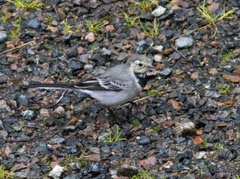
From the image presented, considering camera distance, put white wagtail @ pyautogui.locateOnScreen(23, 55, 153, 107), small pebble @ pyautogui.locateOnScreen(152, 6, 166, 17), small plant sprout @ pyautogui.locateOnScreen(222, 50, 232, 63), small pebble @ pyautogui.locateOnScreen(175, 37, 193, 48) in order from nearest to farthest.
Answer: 1. white wagtail @ pyautogui.locateOnScreen(23, 55, 153, 107)
2. small plant sprout @ pyautogui.locateOnScreen(222, 50, 232, 63)
3. small pebble @ pyautogui.locateOnScreen(175, 37, 193, 48)
4. small pebble @ pyautogui.locateOnScreen(152, 6, 166, 17)

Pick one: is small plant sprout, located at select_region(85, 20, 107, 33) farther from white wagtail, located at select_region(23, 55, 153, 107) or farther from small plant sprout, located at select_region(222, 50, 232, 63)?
small plant sprout, located at select_region(222, 50, 232, 63)

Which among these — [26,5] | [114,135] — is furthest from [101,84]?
[26,5]

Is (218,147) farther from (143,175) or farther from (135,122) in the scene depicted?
(135,122)

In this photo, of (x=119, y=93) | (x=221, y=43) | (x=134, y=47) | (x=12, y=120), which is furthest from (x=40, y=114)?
(x=221, y=43)

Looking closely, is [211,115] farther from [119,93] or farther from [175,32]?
[175,32]

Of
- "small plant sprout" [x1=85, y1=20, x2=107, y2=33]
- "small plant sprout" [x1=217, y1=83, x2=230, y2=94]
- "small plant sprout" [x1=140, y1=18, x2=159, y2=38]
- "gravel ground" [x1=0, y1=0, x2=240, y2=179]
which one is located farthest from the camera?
"small plant sprout" [x1=85, y1=20, x2=107, y2=33]

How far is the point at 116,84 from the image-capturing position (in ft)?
28.4

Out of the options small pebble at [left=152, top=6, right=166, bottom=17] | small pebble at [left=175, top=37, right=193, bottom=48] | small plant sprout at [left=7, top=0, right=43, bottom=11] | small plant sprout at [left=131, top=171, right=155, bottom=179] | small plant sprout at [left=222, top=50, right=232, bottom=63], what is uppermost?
small plant sprout at [left=7, top=0, right=43, bottom=11]

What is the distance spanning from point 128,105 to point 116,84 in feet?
1.58

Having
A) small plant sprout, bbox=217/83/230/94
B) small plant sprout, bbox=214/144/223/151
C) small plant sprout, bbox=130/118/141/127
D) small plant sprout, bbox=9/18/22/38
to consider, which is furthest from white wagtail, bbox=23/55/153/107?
small plant sprout, bbox=9/18/22/38

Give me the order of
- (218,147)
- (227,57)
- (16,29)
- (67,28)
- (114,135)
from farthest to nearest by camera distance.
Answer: (16,29), (67,28), (227,57), (114,135), (218,147)

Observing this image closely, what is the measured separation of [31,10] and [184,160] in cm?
353

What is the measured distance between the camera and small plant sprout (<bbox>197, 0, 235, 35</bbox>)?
→ 988cm

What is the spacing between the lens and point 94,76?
895cm
